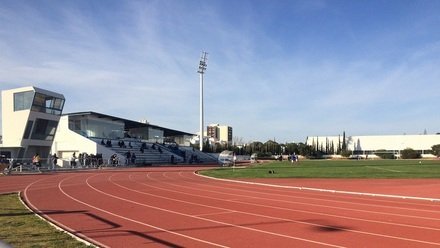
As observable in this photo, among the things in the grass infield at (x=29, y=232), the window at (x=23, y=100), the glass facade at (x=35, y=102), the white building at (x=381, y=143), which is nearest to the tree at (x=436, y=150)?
the white building at (x=381, y=143)

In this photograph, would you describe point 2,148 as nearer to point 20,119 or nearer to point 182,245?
point 20,119

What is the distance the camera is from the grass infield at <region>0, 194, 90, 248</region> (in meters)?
7.96

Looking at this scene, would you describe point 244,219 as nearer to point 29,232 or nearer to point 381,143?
point 29,232

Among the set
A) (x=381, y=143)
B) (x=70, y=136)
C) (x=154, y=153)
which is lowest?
(x=154, y=153)

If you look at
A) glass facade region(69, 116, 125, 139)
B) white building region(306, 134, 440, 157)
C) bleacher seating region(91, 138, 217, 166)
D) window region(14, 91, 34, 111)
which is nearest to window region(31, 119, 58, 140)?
window region(14, 91, 34, 111)

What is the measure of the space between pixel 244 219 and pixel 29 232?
487 centimetres

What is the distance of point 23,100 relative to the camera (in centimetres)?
4462

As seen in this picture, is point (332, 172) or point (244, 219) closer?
Result: point (244, 219)

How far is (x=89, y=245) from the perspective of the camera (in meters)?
7.91

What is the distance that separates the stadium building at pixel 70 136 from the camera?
4419 cm

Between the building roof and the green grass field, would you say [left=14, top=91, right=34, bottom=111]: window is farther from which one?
the green grass field

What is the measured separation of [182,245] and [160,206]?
5885 millimetres

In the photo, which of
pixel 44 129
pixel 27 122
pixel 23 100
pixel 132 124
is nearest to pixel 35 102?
pixel 23 100

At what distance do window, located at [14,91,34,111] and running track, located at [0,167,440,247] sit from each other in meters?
29.3
